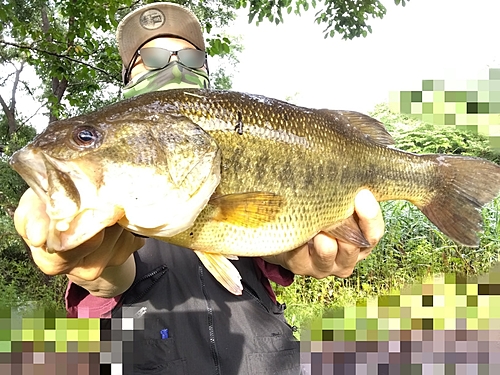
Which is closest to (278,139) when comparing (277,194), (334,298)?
(277,194)

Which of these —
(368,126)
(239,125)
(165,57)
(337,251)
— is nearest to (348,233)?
(337,251)

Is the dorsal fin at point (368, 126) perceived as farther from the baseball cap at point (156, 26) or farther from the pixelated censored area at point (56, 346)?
the baseball cap at point (156, 26)

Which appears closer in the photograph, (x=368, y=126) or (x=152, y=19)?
(x=368, y=126)

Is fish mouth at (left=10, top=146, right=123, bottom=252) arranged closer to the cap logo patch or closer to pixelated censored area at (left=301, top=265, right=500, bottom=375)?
pixelated censored area at (left=301, top=265, right=500, bottom=375)

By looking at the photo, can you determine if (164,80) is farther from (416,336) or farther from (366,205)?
(416,336)

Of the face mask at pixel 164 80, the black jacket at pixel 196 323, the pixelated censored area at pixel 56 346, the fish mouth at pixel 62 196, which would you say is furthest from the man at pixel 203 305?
the face mask at pixel 164 80

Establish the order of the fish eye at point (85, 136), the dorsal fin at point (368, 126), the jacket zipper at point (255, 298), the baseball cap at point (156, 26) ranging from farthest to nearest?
the baseball cap at point (156, 26)
the jacket zipper at point (255, 298)
the dorsal fin at point (368, 126)
the fish eye at point (85, 136)
